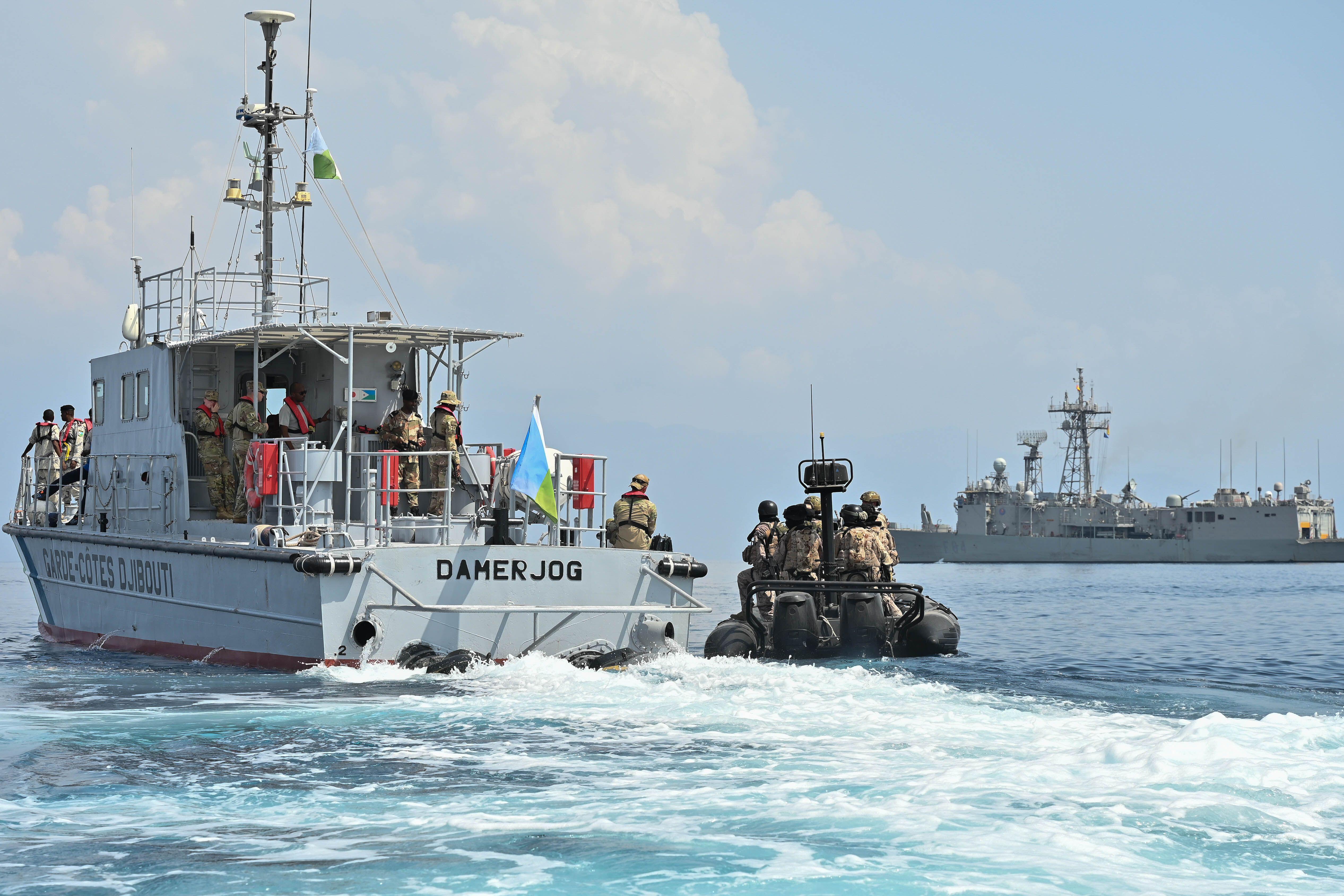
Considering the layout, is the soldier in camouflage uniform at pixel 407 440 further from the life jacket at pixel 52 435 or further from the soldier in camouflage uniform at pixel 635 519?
the life jacket at pixel 52 435

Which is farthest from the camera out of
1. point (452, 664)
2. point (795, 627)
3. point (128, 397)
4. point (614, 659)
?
point (128, 397)

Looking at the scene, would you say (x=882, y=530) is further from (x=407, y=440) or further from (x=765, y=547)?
(x=407, y=440)

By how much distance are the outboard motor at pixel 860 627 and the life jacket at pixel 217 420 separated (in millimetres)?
7822

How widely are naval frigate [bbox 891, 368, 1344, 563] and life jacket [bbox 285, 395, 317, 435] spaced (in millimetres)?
76255

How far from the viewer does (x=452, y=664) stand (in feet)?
44.5

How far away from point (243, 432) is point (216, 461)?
2.76 feet

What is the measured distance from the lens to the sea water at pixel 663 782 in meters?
6.98

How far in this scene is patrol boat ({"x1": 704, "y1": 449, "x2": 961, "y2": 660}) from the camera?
16.1 metres

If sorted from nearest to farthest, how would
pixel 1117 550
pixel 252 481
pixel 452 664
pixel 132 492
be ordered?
pixel 452 664 → pixel 252 481 → pixel 132 492 → pixel 1117 550

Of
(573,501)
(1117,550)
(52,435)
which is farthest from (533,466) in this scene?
(1117,550)

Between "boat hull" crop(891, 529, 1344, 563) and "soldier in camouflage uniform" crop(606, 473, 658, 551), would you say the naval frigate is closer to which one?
"boat hull" crop(891, 529, 1344, 563)

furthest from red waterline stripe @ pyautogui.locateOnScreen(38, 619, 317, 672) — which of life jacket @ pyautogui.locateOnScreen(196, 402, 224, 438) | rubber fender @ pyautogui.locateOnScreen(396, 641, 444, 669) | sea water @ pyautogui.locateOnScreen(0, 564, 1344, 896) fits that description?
life jacket @ pyautogui.locateOnScreen(196, 402, 224, 438)

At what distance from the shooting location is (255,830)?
7730mm

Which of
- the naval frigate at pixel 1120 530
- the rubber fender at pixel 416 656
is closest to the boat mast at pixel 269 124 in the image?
the rubber fender at pixel 416 656
